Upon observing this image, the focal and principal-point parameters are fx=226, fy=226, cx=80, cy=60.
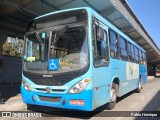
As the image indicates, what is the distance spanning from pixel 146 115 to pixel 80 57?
293 centimetres

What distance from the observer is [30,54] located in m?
6.86

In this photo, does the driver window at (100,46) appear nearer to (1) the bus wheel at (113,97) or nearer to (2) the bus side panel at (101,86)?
(2) the bus side panel at (101,86)

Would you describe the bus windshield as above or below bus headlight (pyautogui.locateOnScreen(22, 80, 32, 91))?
Answer: above

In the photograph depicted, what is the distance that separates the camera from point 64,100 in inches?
229

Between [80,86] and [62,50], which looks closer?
[80,86]

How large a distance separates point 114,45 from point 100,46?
5.57 feet

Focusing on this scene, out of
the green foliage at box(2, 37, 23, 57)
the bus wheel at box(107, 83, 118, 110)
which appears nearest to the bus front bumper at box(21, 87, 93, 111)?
the bus wheel at box(107, 83, 118, 110)

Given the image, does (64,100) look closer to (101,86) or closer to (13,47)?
(101,86)

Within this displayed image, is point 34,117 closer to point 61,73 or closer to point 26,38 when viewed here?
point 61,73

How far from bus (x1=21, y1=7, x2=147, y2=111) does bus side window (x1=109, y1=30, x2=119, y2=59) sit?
0.53m

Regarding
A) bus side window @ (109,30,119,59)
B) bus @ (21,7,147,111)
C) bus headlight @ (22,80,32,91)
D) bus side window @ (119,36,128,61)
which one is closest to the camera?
bus @ (21,7,147,111)

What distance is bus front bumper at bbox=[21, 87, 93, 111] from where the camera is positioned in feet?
18.4

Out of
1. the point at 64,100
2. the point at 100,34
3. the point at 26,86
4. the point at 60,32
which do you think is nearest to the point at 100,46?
the point at 100,34

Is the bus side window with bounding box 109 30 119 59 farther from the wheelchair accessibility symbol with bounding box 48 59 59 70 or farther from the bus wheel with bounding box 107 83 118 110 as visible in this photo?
the wheelchair accessibility symbol with bounding box 48 59 59 70
